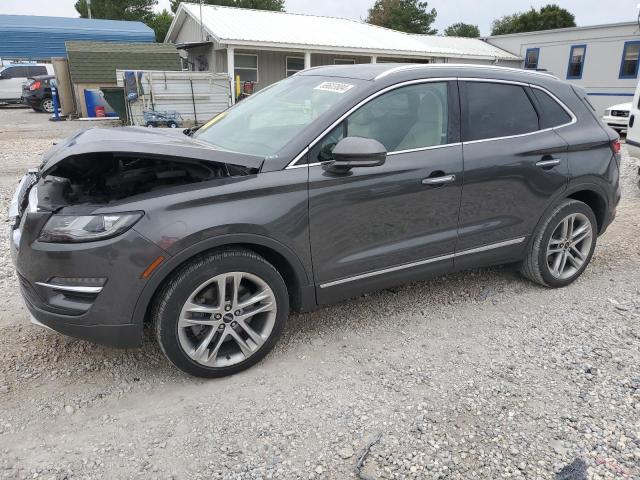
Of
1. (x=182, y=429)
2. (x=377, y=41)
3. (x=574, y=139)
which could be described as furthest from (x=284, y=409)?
(x=377, y=41)

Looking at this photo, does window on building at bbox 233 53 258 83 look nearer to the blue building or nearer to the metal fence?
the metal fence

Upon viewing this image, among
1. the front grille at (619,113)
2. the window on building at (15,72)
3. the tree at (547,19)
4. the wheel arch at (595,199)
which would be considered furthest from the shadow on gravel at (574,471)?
the tree at (547,19)

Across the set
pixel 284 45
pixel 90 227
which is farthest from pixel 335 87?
pixel 284 45

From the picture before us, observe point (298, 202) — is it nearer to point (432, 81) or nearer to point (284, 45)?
point (432, 81)

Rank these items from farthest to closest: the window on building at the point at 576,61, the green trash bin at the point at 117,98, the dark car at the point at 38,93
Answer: the window on building at the point at 576,61, the dark car at the point at 38,93, the green trash bin at the point at 117,98

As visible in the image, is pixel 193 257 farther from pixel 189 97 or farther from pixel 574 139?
pixel 189 97

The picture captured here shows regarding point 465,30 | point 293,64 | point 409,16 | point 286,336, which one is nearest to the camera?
point 286,336

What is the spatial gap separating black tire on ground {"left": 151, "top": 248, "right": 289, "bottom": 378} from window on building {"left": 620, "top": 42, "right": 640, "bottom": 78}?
22.5 metres

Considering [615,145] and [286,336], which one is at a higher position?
[615,145]

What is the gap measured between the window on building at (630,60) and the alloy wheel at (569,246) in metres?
20.0

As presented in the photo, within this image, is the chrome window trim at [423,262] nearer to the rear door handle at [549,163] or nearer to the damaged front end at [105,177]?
the rear door handle at [549,163]

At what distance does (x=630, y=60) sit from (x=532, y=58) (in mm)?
5323

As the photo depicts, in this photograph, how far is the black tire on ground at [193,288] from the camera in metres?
2.69

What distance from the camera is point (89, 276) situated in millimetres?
2531
